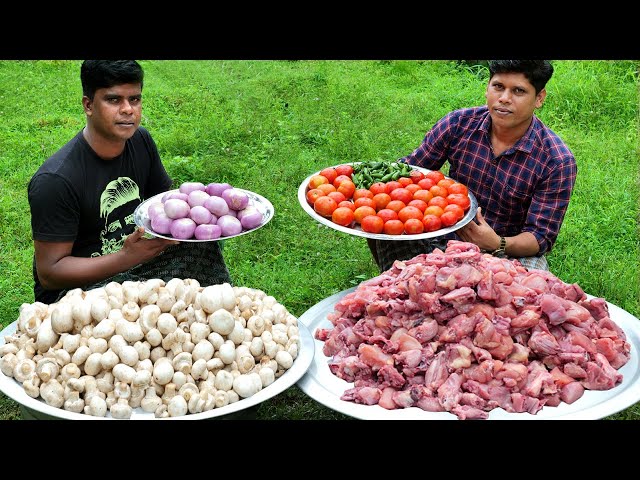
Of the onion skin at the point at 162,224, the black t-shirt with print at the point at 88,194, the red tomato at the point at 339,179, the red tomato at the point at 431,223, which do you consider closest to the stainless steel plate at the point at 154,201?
the onion skin at the point at 162,224

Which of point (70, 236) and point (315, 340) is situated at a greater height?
point (70, 236)

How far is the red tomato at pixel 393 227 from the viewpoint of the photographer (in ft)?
11.8

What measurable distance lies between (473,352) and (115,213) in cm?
185

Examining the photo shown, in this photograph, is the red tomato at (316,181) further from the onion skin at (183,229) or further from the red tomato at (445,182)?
the onion skin at (183,229)

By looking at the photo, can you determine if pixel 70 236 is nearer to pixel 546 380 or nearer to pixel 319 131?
pixel 546 380

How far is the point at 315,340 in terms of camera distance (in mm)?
3422

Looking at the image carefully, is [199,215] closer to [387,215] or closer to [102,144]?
[102,144]

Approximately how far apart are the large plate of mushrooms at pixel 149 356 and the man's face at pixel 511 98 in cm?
159

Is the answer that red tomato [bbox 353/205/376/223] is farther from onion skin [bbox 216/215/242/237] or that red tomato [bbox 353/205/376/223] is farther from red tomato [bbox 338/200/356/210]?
onion skin [bbox 216/215/242/237]

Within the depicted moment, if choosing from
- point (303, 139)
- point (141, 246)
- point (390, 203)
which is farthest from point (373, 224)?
point (303, 139)

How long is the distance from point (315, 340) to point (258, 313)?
29cm

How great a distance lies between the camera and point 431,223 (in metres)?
3.61
